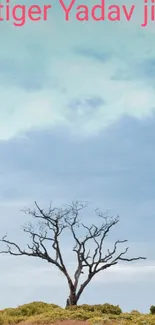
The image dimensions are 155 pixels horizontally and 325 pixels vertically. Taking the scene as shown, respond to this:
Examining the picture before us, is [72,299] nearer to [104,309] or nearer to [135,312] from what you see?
[104,309]

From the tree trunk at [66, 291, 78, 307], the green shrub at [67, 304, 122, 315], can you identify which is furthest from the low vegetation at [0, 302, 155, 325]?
the tree trunk at [66, 291, 78, 307]

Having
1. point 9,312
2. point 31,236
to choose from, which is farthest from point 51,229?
point 9,312

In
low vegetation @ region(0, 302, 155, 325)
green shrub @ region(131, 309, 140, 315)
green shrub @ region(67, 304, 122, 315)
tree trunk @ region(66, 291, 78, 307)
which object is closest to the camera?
low vegetation @ region(0, 302, 155, 325)

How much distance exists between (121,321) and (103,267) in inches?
608

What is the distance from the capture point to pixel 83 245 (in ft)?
103

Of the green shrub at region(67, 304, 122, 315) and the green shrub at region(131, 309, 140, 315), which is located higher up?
the green shrub at region(67, 304, 122, 315)

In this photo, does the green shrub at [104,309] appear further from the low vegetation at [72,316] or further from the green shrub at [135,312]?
the green shrub at [135,312]

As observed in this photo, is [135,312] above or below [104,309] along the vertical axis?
below

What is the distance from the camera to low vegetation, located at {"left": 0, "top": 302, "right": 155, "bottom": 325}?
16112 millimetres

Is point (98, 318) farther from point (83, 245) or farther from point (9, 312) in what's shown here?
point (83, 245)

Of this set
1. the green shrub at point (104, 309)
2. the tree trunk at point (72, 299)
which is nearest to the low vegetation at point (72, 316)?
the green shrub at point (104, 309)

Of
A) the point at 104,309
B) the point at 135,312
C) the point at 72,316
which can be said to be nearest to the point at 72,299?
the point at 104,309

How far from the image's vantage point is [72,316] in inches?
684

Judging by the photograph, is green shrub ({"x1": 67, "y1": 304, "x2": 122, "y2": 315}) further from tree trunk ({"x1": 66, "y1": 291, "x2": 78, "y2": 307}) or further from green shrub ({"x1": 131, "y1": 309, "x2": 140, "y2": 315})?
tree trunk ({"x1": 66, "y1": 291, "x2": 78, "y2": 307})
